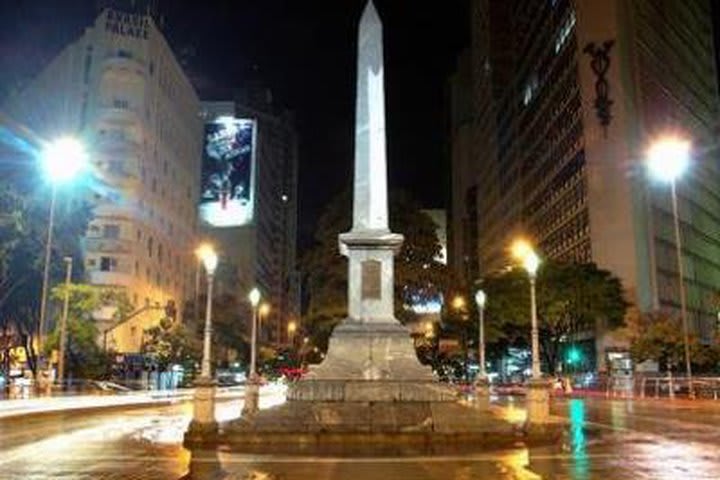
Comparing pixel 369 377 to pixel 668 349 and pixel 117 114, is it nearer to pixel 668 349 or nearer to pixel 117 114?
pixel 668 349

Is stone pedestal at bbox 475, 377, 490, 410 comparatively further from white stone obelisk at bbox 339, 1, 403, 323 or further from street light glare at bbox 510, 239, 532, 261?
white stone obelisk at bbox 339, 1, 403, 323

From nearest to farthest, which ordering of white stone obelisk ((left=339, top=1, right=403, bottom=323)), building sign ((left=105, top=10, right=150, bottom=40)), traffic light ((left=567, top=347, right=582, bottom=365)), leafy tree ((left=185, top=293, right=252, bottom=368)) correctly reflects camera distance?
white stone obelisk ((left=339, top=1, right=403, bottom=323)) < traffic light ((left=567, top=347, right=582, bottom=365)) < building sign ((left=105, top=10, right=150, bottom=40)) < leafy tree ((left=185, top=293, right=252, bottom=368))

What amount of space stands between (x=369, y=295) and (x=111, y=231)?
6417cm

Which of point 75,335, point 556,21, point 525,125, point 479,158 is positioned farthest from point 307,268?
point 479,158

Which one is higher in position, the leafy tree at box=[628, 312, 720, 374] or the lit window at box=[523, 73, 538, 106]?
the lit window at box=[523, 73, 538, 106]

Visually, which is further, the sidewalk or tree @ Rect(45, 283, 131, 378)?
tree @ Rect(45, 283, 131, 378)

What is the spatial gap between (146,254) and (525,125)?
5184cm

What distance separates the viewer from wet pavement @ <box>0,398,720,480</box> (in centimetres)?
1384

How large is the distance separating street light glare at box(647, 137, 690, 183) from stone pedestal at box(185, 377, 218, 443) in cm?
2764

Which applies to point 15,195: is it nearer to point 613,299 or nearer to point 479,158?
point 613,299

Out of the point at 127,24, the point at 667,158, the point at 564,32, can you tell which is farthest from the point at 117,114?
the point at 667,158

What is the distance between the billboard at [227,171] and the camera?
131 m

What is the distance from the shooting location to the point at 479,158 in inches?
5994

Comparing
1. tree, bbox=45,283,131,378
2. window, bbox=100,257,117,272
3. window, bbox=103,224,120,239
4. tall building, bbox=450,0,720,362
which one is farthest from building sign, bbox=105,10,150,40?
tall building, bbox=450,0,720,362
